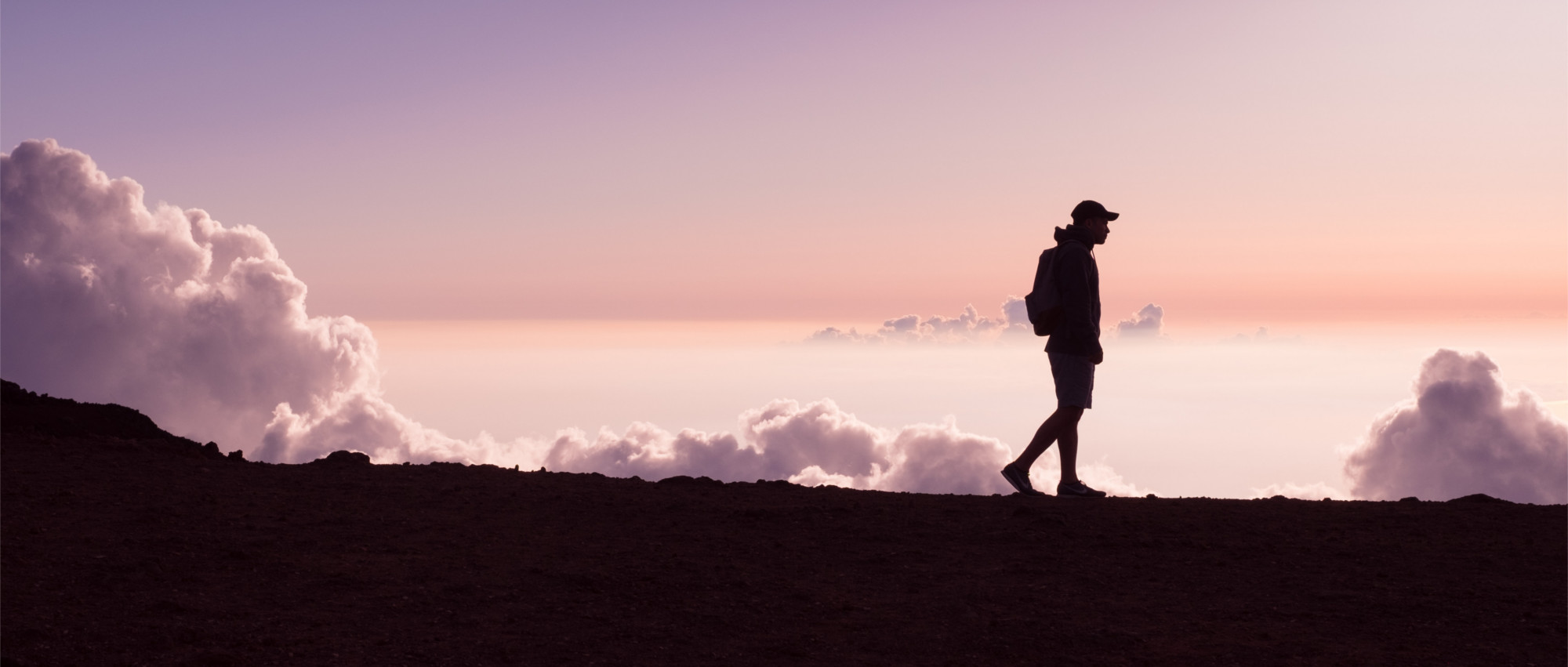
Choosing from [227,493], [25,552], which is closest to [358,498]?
[227,493]

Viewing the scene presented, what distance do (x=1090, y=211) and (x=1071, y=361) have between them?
51.6 inches

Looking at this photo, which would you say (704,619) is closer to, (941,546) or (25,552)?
(941,546)

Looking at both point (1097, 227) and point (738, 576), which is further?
point (1097, 227)

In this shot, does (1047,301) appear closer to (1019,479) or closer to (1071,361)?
(1071,361)

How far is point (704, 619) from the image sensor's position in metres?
6.20

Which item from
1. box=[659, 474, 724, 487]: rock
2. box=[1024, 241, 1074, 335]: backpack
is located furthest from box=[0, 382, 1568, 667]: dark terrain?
box=[1024, 241, 1074, 335]: backpack

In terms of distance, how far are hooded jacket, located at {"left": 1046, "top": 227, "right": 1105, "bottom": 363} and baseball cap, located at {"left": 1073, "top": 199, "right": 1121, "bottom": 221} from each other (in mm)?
316

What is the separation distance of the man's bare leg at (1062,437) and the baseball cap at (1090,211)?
163cm

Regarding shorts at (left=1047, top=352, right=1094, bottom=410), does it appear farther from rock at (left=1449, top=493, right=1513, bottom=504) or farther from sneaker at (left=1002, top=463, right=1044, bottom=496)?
rock at (left=1449, top=493, right=1513, bottom=504)

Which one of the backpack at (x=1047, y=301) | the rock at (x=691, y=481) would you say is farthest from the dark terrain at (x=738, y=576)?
the backpack at (x=1047, y=301)

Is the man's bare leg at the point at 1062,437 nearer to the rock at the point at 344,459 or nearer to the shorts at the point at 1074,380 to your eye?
the shorts at the point at 1074,380

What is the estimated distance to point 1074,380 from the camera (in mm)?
9477

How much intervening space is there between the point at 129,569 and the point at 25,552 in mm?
759

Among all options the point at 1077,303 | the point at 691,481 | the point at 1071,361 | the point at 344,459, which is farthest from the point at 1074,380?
the point at 344,459
